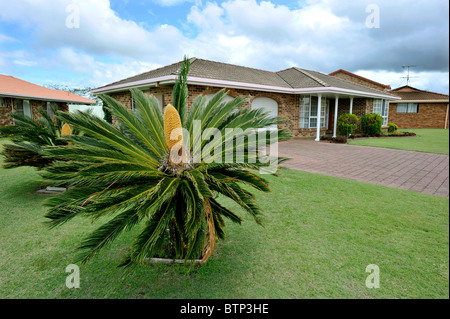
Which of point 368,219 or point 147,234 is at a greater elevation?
point 147,234

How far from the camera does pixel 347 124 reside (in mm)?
16938

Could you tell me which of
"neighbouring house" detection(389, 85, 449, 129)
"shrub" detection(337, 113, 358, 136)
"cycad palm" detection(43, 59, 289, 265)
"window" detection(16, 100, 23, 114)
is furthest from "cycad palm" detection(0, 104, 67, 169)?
"neighbouring house" detection(389, 85, 449, 129)

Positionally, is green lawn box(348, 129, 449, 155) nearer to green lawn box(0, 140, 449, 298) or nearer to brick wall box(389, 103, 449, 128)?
green lawn box(0, 140, 449, 298)

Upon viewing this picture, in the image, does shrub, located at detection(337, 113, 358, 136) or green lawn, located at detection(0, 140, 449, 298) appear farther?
shrub, located at detection(337, 113, 358, 136)

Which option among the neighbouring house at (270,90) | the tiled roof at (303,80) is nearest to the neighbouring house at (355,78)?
the neighbouring house at (270,90)

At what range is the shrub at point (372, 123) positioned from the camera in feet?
61.7

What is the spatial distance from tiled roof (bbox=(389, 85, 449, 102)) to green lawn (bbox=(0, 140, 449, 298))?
102 ft

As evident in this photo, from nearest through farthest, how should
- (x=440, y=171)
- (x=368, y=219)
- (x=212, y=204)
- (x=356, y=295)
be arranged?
(x=356, y=295) → (x=212, y=204) → (x=368, y=219) → (x=440, y=171)

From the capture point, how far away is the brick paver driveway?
6969 millimetres

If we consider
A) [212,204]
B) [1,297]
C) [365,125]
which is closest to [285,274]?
[212,204]

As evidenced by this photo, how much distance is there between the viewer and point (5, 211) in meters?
5.19

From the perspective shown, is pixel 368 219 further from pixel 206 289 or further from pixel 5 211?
pixel 5 211

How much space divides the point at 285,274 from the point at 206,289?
0.96 m

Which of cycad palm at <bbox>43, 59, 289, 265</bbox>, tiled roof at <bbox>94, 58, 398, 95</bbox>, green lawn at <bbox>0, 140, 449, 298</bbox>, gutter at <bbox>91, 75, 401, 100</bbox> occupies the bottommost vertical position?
green lawn at <bbox>0, 140, 449, 298</bbox>
